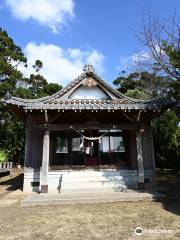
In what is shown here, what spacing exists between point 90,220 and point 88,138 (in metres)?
5.54

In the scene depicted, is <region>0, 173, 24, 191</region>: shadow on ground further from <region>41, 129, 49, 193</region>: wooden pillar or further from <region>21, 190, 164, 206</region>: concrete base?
<region>21, 190, 164, 206</region>: concrete base

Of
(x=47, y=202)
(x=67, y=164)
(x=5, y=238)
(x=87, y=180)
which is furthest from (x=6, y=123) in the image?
(x=5, y=238)

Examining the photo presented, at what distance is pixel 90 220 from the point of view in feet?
21.1

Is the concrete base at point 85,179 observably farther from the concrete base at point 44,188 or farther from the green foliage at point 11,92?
the green foliage at point 11,92

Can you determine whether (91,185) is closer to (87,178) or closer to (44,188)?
(87,178)

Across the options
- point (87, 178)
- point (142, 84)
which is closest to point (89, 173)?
point (87, 178)

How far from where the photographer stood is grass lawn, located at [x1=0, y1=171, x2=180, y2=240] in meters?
5.29

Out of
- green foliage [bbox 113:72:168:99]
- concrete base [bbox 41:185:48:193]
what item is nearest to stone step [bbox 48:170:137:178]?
concrete base [bbox 41:185:48:193]

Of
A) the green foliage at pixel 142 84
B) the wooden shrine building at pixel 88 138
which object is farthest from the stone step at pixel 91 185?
the green foliage at pixel 142 84

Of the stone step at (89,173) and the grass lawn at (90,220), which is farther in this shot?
the stone step at (89,173)

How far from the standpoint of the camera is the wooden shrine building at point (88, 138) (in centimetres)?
1104

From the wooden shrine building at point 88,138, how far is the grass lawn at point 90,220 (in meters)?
2.78

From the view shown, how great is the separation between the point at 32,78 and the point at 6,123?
818cm

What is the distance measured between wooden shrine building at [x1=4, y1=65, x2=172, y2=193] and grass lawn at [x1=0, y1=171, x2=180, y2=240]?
2.78 meters
